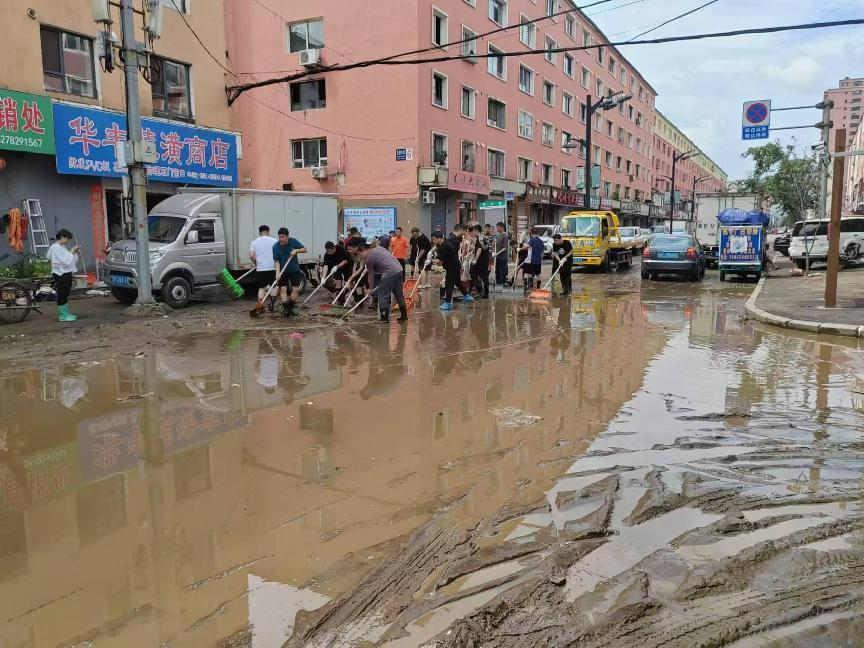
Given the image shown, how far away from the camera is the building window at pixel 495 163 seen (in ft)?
108

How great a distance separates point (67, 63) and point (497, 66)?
22.1m

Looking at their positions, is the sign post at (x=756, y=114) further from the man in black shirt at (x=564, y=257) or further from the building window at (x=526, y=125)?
the building window at (x=526, y=125)

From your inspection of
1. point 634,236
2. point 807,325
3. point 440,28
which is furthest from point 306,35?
point 807,325

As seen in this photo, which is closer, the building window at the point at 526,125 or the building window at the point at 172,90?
the building window at the point at 172,90

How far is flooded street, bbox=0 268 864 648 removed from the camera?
301cm

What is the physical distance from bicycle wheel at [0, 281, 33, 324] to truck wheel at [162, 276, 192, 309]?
260 cm

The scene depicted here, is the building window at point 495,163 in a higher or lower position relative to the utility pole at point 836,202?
higher

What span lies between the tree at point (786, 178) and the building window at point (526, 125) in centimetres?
1622

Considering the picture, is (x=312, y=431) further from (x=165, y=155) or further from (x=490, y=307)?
(x=165, y=155)

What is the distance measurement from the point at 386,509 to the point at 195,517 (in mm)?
1183

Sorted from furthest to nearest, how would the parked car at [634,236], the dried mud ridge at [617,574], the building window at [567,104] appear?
the building window at [567,104] → the parked car at [634,236] → the dried mud ridge at [617,574]

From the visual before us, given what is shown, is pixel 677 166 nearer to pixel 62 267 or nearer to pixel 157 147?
pixel 157 147

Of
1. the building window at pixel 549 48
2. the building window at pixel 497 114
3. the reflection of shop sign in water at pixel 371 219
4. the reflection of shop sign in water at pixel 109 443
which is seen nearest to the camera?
the reflection of shop sign in water at pixel 109 443

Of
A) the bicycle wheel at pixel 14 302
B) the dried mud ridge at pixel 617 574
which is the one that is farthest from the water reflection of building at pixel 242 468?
the bicycle wheel at pixel 14 302
